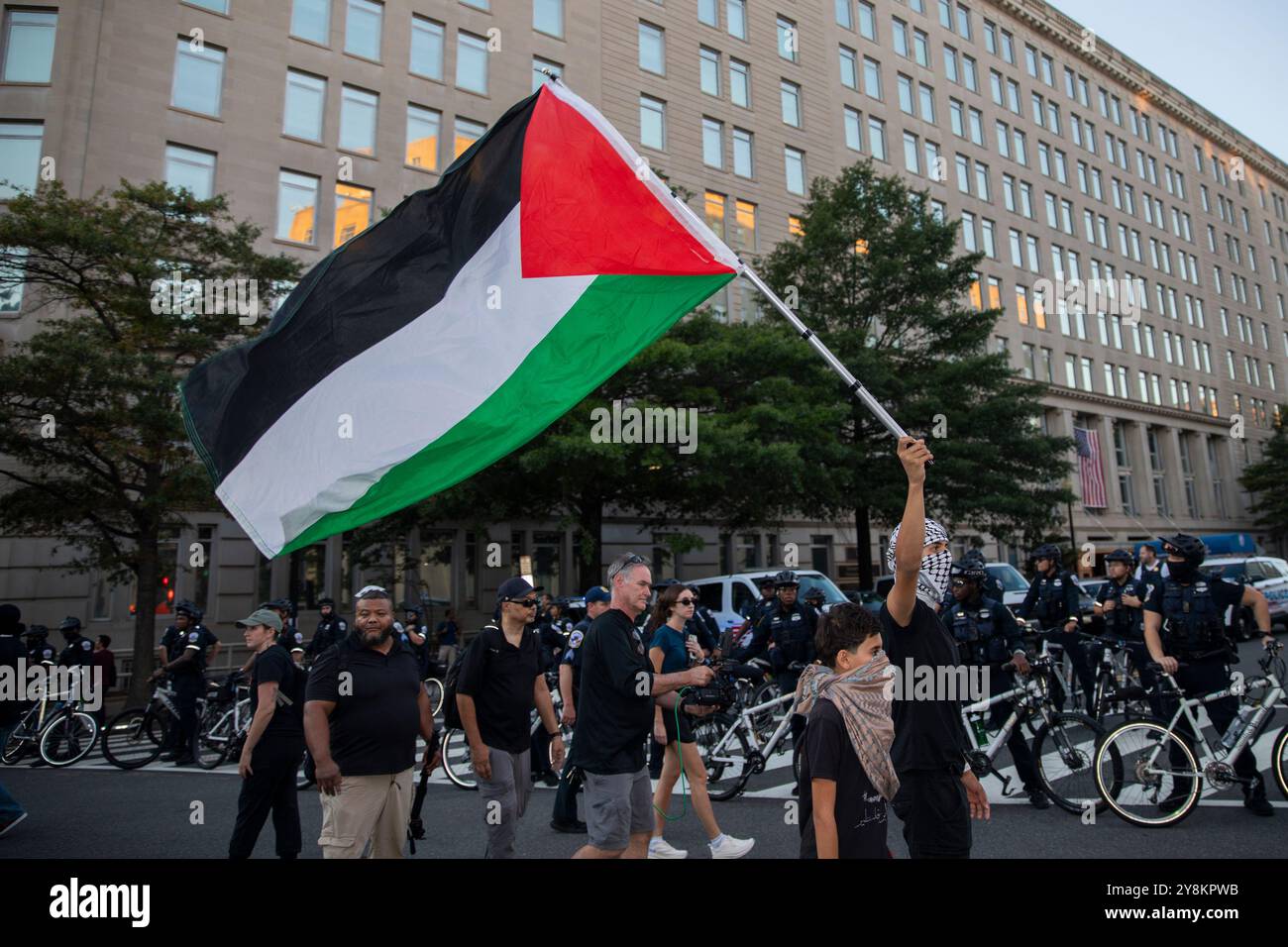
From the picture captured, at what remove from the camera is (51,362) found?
15.0m

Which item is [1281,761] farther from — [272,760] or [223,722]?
[223,722]

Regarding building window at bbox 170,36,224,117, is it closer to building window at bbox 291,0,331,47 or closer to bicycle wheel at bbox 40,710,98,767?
building window at bbox 291,0,331,47

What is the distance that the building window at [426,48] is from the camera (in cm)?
2859

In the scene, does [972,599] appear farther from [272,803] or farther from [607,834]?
[272,803]

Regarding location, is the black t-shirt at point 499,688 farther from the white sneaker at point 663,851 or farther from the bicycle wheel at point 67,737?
the bicycle wheel at point 67,737

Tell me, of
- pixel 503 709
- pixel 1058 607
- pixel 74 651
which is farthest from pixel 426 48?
pixel 503 709

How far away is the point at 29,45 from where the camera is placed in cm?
2283

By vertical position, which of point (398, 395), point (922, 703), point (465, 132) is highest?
point (465, 132)

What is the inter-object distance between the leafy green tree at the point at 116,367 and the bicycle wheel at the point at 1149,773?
15764 mm

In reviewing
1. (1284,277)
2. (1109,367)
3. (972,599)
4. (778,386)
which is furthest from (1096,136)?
(972,599)

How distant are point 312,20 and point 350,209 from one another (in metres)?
6.41

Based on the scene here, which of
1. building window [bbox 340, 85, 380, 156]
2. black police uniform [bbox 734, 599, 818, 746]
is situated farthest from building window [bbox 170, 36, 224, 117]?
Result: black police uniform [bbox 734, 599, 818, 746]

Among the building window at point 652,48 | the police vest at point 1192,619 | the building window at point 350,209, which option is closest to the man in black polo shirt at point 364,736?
the police vest at point 1192,619
